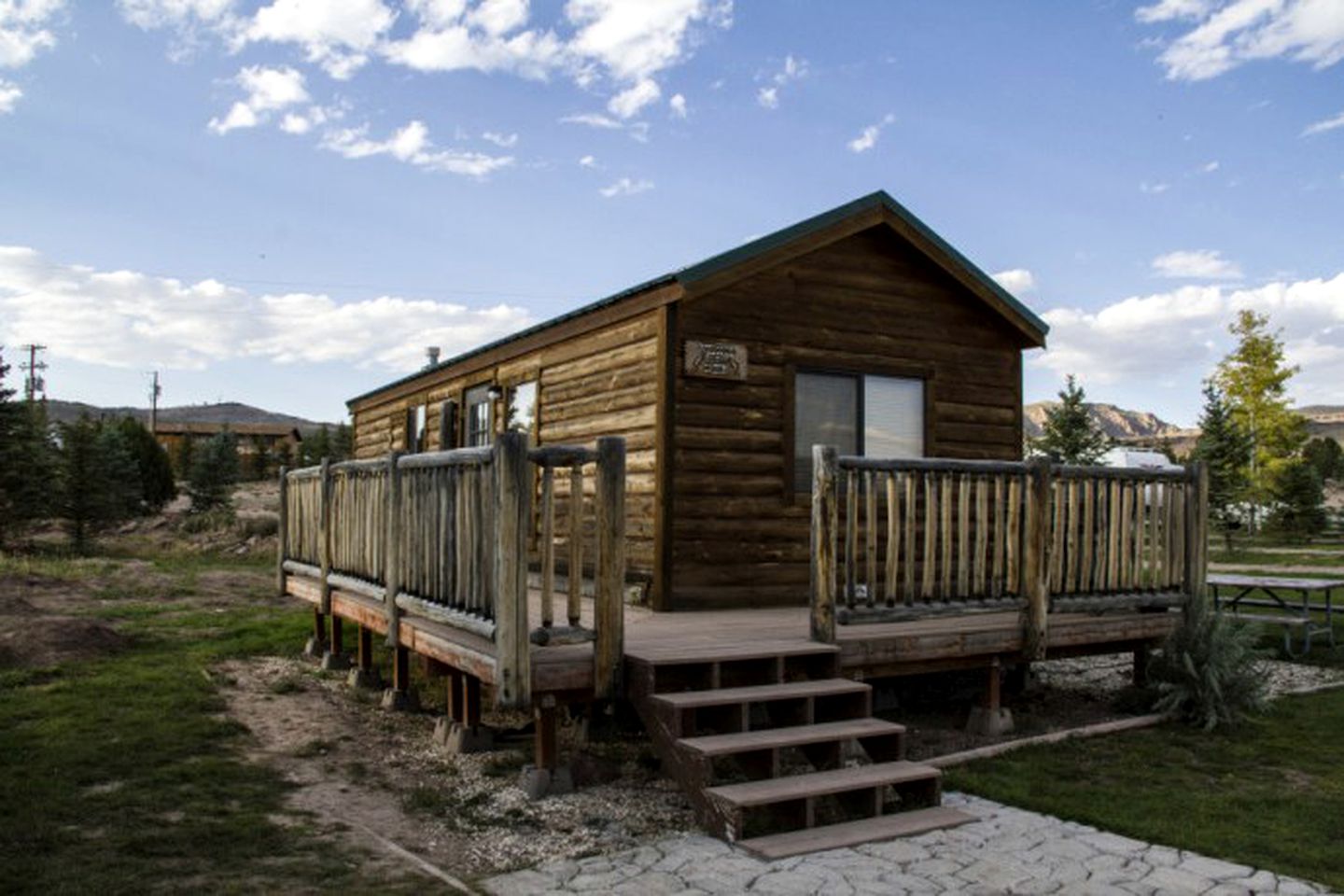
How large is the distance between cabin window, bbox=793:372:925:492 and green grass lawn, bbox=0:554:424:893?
17.6 ft

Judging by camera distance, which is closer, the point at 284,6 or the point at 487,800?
the point at 487,800

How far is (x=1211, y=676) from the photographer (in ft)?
25.7

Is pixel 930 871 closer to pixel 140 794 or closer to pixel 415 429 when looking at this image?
pixel 140 794

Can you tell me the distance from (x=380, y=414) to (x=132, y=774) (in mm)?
11547

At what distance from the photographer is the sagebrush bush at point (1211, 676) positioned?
25.5 feet

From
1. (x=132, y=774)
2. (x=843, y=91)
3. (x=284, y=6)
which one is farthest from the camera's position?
(x=843, y=91)

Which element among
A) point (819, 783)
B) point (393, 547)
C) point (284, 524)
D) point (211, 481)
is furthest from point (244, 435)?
point (819, 783)

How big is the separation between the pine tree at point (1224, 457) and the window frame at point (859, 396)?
884 inches

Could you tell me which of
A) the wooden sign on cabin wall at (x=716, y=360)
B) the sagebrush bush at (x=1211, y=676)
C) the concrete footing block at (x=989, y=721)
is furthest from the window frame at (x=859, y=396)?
the sagebrush bush at (x=1211, y=676)

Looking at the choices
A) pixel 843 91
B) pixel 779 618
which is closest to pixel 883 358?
pixel 779 618

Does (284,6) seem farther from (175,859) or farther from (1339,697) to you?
(1339,697)

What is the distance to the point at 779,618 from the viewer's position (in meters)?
8.20

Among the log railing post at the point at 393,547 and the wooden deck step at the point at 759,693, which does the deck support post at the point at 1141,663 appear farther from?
the log railing post at the point at 393,547

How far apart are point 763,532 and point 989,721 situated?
2.60 meters
